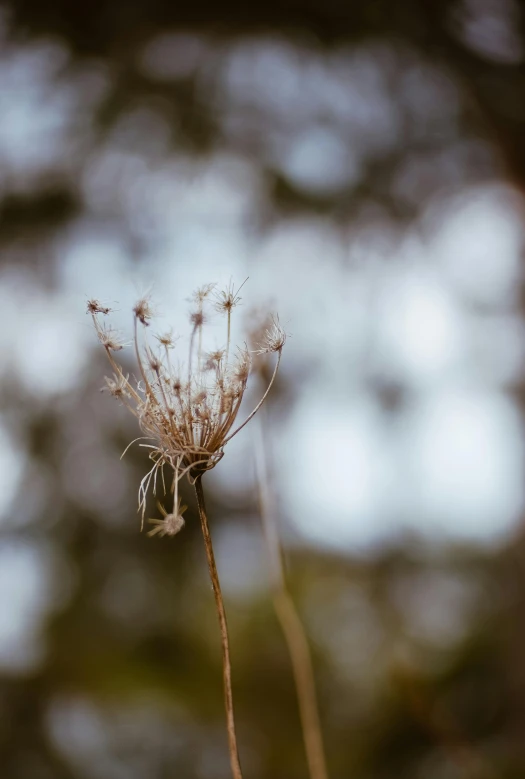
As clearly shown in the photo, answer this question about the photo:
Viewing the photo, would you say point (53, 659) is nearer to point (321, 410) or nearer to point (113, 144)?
point (321, 410)

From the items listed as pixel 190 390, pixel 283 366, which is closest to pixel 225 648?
pixel 190 390

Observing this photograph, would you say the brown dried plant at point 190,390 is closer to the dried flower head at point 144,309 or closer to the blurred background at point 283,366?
the dried flower head at point 144,309

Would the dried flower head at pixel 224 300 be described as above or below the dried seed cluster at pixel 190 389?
above

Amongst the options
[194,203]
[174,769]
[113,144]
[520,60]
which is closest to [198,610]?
[174,769]

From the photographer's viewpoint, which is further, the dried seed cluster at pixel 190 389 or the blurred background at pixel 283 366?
the blurred background at pixel 283 366

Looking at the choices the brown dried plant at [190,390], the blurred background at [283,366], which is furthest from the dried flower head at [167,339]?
the blurred background at [283,366]
